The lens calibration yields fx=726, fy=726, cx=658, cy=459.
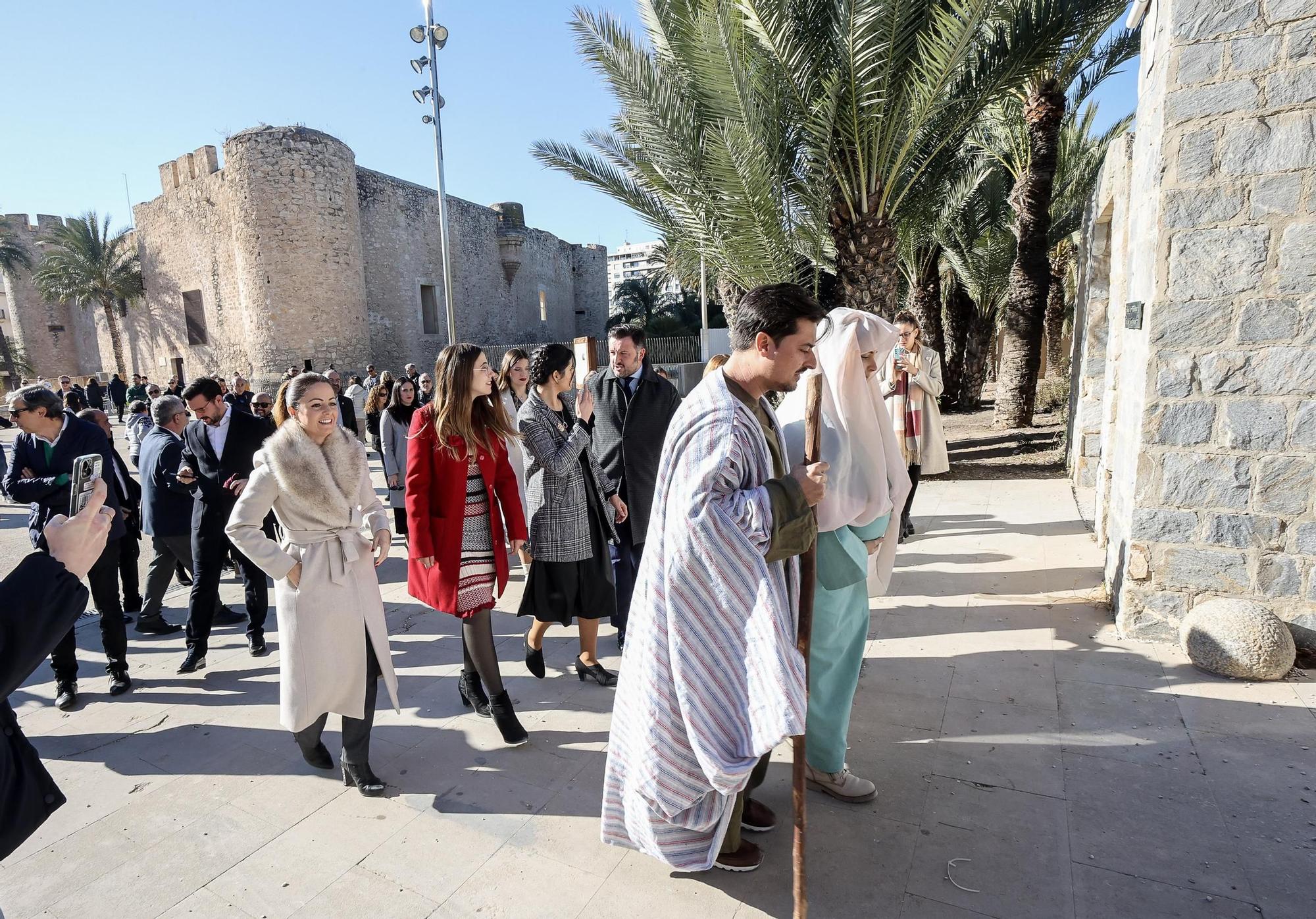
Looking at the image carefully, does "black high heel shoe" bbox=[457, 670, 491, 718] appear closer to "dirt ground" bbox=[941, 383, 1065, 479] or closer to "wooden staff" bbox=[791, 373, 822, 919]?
"wooden staff" bbox=[791, 373, 822, 919]

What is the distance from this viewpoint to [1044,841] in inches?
96.2

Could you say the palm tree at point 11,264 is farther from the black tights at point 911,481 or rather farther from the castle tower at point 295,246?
the black tights at point 911,481

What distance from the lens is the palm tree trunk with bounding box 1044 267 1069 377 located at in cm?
1792

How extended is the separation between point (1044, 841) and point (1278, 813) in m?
0.88

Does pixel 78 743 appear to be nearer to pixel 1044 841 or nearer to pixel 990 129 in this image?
pixel 1044 841

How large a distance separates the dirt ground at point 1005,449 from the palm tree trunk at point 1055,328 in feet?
13.6

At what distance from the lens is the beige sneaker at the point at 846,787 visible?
270 cm

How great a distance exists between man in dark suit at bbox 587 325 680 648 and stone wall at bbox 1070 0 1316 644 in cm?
262

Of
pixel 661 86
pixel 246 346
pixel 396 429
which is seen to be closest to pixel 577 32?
pixel 661 86

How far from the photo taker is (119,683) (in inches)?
158

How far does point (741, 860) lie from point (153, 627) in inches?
176

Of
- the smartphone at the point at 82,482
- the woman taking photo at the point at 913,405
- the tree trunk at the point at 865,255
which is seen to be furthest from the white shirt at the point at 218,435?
the tree trunk at the point at 865,255

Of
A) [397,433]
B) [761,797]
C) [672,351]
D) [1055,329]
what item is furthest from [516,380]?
[672,351]

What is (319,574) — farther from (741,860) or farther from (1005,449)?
(1005,449)
